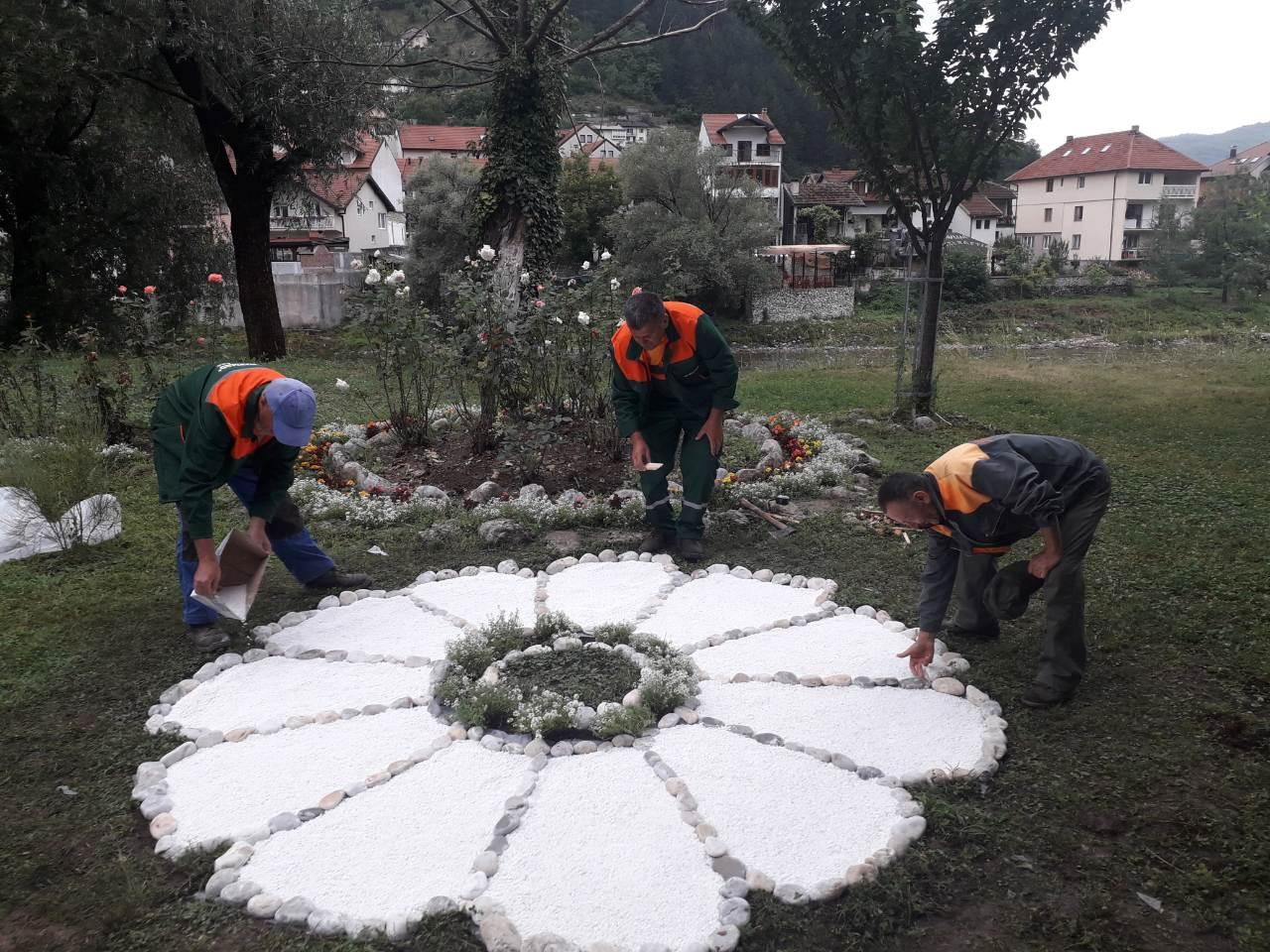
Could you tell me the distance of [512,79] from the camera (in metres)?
8.96

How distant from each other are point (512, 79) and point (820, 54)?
3.06m

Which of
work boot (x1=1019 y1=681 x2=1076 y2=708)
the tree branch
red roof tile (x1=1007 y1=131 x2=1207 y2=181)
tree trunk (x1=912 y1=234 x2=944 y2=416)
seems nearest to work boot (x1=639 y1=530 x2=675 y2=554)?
work boot (x1=1019 y1=681 x2=1076 y2=708)

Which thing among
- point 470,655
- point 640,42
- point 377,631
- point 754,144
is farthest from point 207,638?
point 754,144

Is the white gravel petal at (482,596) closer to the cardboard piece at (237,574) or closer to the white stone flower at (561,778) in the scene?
the white stone flower at (561,778)

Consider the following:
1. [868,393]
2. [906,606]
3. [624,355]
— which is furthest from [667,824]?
[868,393]

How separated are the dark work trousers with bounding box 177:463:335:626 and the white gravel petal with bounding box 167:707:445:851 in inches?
46.9

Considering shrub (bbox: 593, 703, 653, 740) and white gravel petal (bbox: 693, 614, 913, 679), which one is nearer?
shrub (bbox: 593, 703, 653, 740)

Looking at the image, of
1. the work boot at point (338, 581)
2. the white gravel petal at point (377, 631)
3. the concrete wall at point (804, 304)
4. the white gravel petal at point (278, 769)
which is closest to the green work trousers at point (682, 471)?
the white gravel petal at point (377, 631)

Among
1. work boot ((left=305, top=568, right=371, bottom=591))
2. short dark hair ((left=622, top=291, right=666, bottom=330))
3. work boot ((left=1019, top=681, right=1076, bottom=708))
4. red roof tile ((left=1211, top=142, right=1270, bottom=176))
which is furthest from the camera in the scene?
red roof tile ((left=1211, top=142, right=1270, bottom=176))

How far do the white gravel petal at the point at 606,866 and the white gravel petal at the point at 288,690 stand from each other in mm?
A: 1099

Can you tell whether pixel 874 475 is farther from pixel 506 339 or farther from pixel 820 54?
pixel 820 54

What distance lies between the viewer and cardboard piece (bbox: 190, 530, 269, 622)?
427 cm

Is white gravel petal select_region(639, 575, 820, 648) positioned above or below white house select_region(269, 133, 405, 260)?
below

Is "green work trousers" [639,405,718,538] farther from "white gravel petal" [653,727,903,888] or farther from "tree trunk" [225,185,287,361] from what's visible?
"tree trunk" [225,185,287,361]
